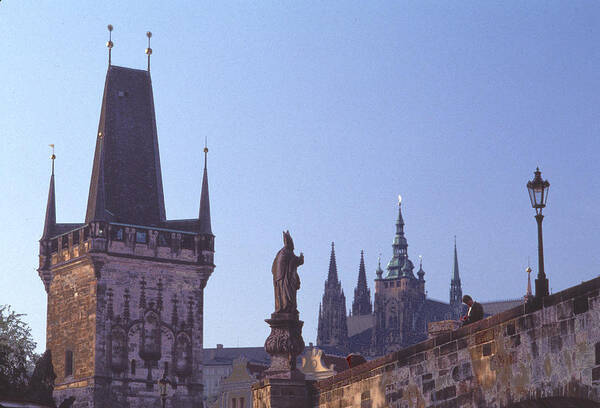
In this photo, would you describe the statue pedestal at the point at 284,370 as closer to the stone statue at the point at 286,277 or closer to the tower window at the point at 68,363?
the stone statue at the point at 286,277

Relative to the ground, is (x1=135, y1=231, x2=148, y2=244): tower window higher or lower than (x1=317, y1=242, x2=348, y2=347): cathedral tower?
lower

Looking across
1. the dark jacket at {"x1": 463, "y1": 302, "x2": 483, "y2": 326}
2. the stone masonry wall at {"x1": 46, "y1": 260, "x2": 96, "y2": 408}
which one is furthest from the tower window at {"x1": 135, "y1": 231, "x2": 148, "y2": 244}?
the dark jacket at {"x1": 463, "y1": 302, "x2": 483, "y2": 326}

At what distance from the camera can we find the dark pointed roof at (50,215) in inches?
3413

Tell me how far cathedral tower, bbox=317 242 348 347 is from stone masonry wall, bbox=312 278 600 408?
168 m

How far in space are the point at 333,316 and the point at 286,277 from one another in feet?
548

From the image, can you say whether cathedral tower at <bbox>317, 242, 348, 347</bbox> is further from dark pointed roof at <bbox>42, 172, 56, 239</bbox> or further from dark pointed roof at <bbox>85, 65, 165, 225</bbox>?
dark pointed roof at <bbox>85, 65, 165, 225</bbox>

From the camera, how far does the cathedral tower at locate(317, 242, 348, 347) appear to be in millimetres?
190750

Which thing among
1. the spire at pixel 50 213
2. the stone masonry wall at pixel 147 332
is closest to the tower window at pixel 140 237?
the stone masonry wall at pixel 147 332

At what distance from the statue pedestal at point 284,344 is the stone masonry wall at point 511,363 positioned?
3.08 meters

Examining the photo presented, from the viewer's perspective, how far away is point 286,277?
2617 cm

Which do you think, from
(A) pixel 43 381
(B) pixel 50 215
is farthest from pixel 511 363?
(B) pixel 50 215

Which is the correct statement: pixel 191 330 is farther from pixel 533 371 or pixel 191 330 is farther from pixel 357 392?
pixel 533 371

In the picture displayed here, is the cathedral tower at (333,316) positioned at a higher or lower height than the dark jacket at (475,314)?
higher

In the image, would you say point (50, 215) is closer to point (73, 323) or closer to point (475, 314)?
point (73, 323)
